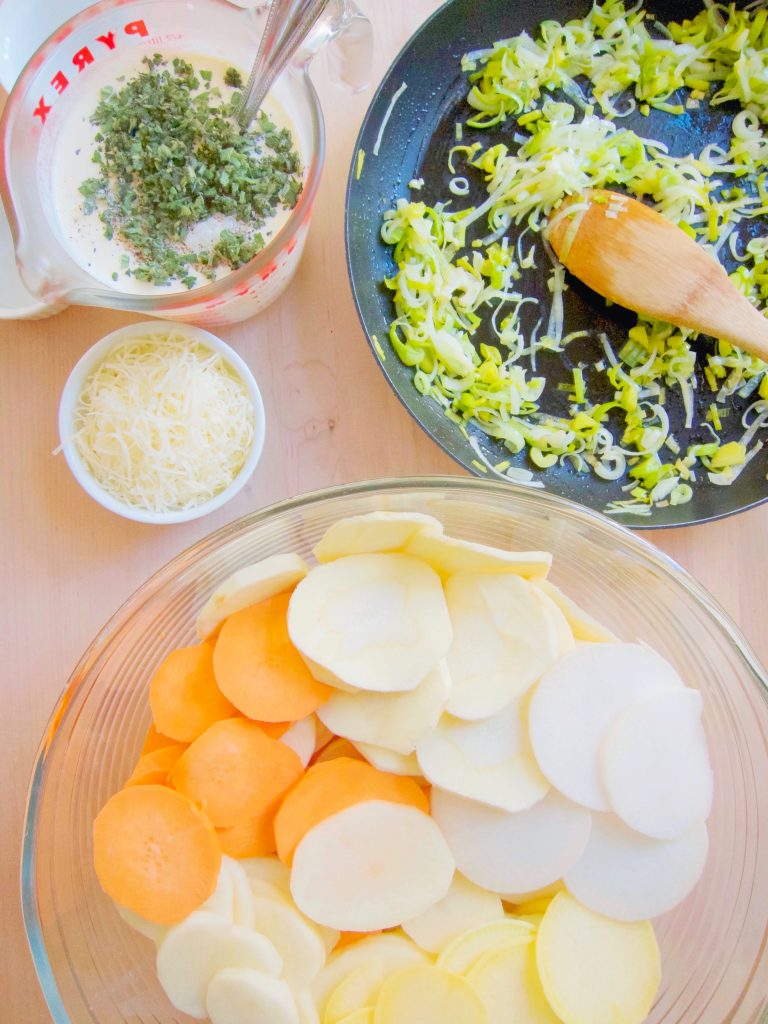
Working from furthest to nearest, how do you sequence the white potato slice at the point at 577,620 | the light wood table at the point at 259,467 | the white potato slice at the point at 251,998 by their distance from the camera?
the light wood table at the point at 259,467 < the white potato slice at the point at 577,620 < the white potato slice at the point at 251,998

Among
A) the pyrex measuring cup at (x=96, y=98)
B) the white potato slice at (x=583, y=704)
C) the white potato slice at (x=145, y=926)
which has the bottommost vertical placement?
the white potato slice at (x=145, y=926)

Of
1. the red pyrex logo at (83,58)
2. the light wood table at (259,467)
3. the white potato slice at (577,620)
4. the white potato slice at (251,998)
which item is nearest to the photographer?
the white potato slice at (251,998)

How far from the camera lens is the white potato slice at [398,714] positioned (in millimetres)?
750

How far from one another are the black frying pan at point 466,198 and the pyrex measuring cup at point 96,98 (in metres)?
0.07

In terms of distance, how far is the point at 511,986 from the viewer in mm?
755

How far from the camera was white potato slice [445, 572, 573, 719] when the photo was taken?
77 cm

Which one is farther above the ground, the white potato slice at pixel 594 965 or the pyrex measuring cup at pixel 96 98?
the pyrex measuring cup at pixel 96 98

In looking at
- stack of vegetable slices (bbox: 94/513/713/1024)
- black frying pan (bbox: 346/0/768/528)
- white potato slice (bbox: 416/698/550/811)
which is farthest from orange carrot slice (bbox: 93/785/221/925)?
black frying pan (bbox: 346/0/768/528)

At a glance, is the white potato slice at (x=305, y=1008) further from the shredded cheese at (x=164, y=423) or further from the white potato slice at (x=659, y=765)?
the shredded cheese at (x=164, y=423)

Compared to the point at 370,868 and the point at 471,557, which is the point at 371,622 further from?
the point at 370,868

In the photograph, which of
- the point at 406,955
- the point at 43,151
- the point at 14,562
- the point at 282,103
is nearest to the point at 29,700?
the point at 14,562

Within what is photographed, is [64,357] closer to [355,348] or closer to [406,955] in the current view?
[355,348]

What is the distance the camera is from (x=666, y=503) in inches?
39.8

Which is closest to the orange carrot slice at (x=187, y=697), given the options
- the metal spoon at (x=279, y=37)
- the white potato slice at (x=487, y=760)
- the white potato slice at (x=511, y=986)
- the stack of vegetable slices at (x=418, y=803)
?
the stack of vegetable slices at (x=418, y=803)
